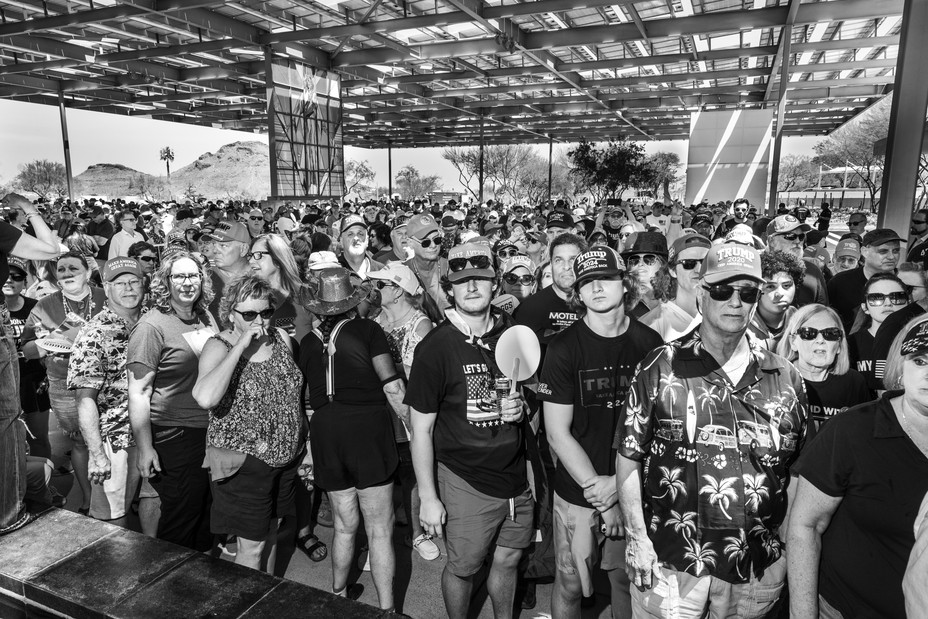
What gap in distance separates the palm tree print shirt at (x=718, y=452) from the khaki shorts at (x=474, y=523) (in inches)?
32.2

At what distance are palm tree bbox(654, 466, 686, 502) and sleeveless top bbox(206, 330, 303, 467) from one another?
1.86 meters

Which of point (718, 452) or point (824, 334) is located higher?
point (824, 334)

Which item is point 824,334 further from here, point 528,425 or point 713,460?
point 528,425

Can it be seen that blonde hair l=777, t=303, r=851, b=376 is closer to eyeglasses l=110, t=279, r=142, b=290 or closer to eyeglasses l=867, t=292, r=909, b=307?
eyeglasses l=867, t=292, r=909, b=307

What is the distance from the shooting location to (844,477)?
1.91 metres

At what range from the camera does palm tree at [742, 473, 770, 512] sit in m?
2.12

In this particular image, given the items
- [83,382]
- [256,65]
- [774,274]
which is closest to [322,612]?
[83,382]

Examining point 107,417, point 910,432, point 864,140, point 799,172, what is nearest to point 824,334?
point 910,432

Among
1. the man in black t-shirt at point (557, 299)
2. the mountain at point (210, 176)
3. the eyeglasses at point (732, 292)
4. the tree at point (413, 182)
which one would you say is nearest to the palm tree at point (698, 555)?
the eyeglasses at point (732, 292)

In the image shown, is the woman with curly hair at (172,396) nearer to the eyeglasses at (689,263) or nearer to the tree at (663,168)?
the eyeglasses at (689,263)

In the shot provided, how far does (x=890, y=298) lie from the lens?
3.87 metres

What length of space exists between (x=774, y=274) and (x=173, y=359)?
3.65 meters

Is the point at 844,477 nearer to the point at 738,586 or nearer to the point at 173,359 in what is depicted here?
the point at 738,586

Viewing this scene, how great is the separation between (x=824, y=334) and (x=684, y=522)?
1501 millimetres
